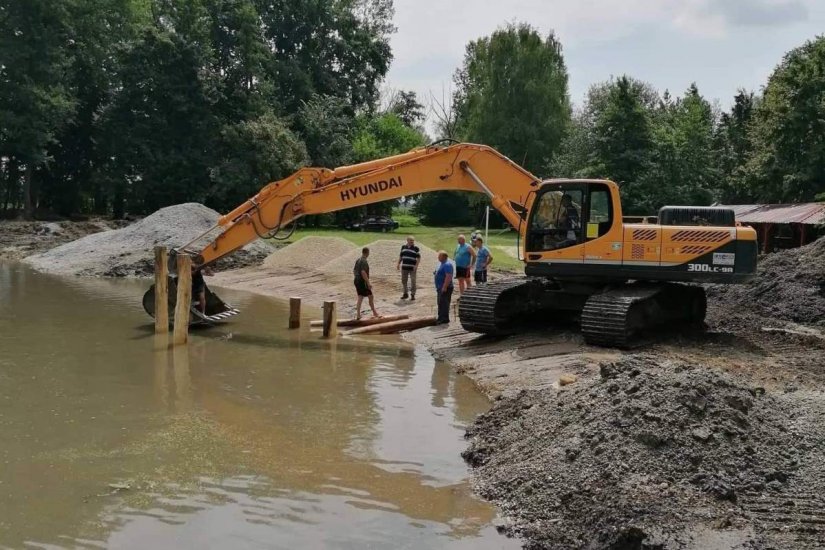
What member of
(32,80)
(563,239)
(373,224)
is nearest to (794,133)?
(373,224)

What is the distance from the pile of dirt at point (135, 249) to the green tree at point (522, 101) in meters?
24.0

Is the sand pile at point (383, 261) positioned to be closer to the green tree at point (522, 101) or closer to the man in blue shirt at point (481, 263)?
the man in blue shirt at point (481, 263)

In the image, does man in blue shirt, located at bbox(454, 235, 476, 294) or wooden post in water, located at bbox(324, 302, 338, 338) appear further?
man in blue shirt, located at bbox(454, 235, 476, 294)

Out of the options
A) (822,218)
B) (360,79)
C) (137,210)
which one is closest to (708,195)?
(822,218)

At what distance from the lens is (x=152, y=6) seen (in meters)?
51.4

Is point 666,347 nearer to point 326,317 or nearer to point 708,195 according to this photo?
point 326,317

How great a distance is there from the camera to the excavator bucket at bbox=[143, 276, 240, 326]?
1612cm

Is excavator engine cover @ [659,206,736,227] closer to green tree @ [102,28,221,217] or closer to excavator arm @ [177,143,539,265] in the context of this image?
excavator arm @ [177,143,539,265]

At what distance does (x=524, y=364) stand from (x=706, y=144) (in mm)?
37525

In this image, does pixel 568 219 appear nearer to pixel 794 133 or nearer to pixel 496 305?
pixel 496 305

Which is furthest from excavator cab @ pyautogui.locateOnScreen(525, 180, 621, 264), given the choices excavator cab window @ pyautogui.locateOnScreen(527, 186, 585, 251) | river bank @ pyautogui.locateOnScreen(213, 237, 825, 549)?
river bank @ pyautogui.locateOnScreen(213, 237, 825, 549)

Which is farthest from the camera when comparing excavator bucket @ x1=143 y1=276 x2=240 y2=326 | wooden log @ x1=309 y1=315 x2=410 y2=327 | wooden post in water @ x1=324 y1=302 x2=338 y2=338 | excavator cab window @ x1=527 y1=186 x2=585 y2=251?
wooden log @ x1=309 y1=315 x2=410 y2=327

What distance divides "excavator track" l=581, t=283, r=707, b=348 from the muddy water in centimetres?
234

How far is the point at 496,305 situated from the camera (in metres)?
13.6
